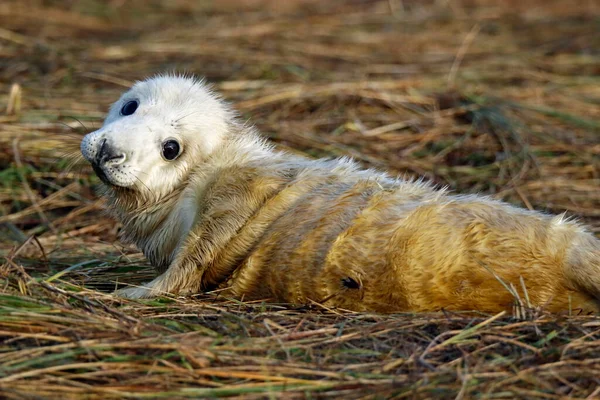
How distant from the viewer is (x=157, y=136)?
3.85 meters

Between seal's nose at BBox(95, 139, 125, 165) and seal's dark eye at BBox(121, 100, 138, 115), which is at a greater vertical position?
seal's dark eye at BBox(121, 100, 138, 115)

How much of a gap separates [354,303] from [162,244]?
3.06 ft

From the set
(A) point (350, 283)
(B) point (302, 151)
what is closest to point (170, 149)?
(A) point (350, 283)

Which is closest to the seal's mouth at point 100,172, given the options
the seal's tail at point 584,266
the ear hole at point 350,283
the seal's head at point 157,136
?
the seal's head at point 157,136

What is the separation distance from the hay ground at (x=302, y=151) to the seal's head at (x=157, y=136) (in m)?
0.47

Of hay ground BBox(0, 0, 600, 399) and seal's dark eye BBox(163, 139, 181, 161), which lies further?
seal's dark eye BBox(163, 139, 181, 161)

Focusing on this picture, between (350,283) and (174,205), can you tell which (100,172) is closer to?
(174,205)

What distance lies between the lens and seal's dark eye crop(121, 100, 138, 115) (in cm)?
405

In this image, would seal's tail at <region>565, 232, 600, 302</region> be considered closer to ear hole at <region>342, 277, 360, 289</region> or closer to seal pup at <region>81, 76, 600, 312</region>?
seal pup at <region>81, 76, 600, 312</region>

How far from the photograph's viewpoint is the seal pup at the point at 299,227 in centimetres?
333

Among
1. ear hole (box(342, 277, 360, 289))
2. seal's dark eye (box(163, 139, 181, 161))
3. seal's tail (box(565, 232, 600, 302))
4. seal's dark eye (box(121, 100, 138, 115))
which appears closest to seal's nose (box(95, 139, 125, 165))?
seal's dark eye (box(163, 139, 181, 161))

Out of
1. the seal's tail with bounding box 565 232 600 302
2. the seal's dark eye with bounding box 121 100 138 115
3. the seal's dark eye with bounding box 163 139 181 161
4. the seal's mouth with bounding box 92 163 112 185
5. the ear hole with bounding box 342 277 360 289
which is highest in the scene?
the seal's dark eye with bounding box 121 100 138 115

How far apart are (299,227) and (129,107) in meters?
1.01

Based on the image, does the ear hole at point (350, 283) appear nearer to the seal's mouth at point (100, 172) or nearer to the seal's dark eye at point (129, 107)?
the seal's mouth at point (100, 172)
